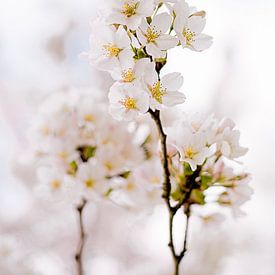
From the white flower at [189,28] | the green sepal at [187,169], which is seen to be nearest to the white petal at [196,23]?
the white flower at [189,28]

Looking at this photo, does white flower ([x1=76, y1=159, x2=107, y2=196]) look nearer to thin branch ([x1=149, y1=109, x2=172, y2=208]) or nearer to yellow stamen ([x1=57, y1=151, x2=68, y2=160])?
yellow stamen ([x1=57, y1=151, x2=68, y2=160])

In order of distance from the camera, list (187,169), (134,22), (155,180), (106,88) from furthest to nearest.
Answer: (106,88) < (155,180) < (187,169) < (134,22)

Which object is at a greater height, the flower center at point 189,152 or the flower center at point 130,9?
the flower center at point 130,9

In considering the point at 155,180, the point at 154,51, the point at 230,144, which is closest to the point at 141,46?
the point at 154,51

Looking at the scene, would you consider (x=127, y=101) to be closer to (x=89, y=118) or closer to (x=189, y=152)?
(x=189, y=152)

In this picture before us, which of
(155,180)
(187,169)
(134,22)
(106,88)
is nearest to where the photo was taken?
(134,22)

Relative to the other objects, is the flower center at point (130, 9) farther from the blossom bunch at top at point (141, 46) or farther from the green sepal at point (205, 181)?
the green sepal at point (205, 181)

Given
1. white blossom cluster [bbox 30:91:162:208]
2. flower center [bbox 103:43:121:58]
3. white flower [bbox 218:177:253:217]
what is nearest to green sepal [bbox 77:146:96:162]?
white blossom cluster [bbox 30:91:162:208]
